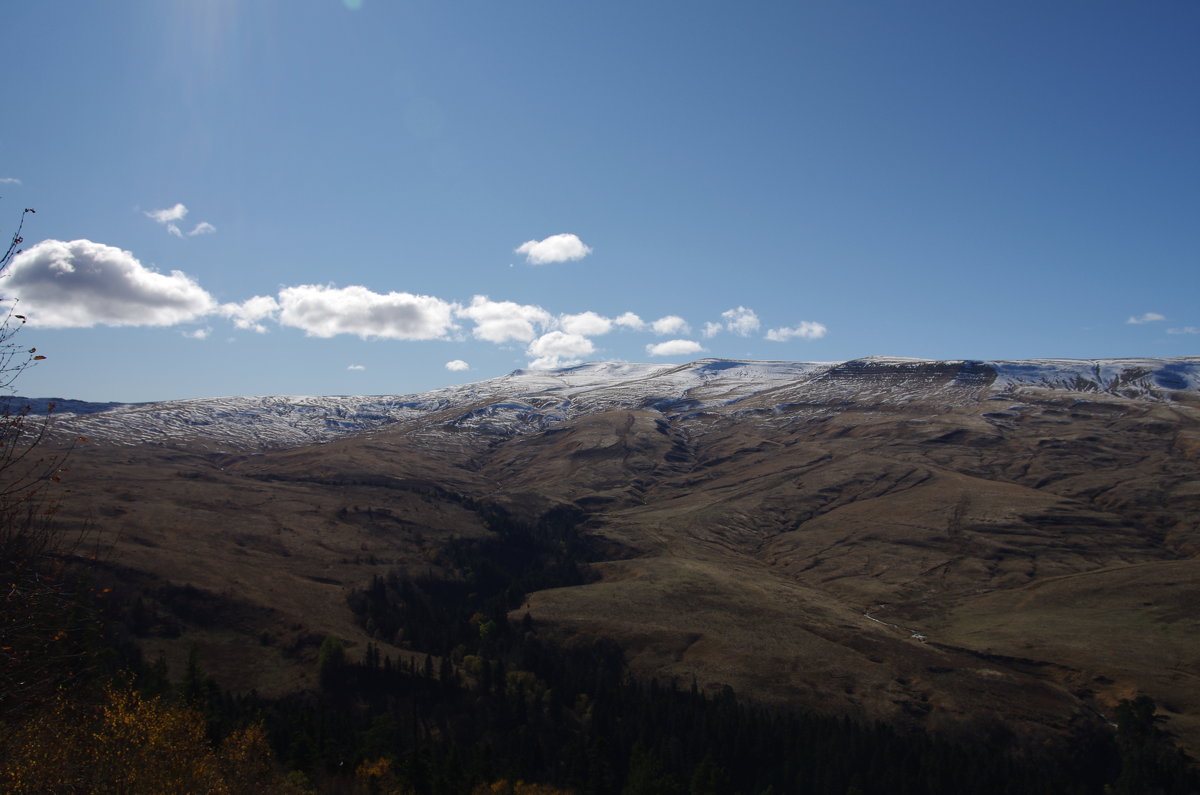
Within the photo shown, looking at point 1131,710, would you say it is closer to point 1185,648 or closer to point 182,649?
point 1185,648

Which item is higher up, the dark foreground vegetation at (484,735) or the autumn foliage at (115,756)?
the autumn foliage at (115,756)

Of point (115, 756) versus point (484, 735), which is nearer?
point (115, 756)

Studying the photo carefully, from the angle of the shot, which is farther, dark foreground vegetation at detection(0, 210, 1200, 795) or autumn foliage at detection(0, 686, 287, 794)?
dark foreground vegetation at detection(0, 210, 1200, 795)

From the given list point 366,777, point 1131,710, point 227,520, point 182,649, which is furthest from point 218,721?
point 227,520

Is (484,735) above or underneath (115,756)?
underneath

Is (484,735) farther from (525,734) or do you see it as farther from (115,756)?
(115,756)

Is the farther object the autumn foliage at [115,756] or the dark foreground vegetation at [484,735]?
the dark foreground vegetation at [484,735]

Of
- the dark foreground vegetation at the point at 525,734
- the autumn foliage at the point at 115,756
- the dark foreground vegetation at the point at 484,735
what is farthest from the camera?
the dark foreground vegetation at the point at 525,734

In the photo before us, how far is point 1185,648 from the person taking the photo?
133 meters

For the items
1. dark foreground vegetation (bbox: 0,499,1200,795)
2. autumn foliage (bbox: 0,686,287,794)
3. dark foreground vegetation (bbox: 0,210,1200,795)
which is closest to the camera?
autumn foliage (bbox: 0,686,287,794)

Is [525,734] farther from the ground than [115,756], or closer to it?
closer to it

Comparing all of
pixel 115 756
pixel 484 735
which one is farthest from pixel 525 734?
pixel 115 756

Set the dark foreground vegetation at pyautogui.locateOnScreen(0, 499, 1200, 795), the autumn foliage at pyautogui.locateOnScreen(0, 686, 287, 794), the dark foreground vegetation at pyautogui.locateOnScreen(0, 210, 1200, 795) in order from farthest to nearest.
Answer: the dark foreground vegetation at pyautogui.locateOnScreen(0, 499, 1200, 795) < the dark foreground vegetation at pyautogui.locateOnScreen(0, 210, 1200, 795) < the autumn foliage at pyautogui.locateOnScreen(0, 686, 287, 794)

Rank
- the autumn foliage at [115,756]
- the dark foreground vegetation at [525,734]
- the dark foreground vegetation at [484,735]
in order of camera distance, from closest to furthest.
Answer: the autumn foliage at [115,756] < the dark foreground vegetation at [484,735] < the dark foreground vegetation at [525,734]
